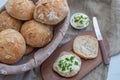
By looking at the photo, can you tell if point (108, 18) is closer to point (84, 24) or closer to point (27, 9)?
point (84, 24)

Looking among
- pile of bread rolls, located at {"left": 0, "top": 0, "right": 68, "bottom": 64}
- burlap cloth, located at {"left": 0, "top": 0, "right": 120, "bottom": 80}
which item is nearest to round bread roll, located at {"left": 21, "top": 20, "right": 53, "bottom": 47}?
pile of bread rolls, located at {"left": 0, "top": 0, "right": 68, "bottom": 64}

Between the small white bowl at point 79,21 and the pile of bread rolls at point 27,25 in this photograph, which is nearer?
the pile of bread rolls at point 27,25

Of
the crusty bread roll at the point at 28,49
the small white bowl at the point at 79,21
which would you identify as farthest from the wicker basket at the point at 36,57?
the small white bowl at the point at 79,21

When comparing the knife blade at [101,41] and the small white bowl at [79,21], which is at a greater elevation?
the small white bowl at [79,21]

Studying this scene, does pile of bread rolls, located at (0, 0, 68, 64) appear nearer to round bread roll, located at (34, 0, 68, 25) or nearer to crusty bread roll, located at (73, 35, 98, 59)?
round bread roll, located at (34, 0, 68, 25)

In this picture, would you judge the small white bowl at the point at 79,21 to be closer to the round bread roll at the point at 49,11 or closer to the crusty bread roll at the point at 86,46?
the crusty bread roll at the point at 86,46

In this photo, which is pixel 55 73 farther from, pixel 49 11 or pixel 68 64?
pixel 49 11

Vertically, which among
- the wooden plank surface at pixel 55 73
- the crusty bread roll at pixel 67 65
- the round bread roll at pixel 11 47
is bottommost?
the wooden plank surface at pixel 55 73
